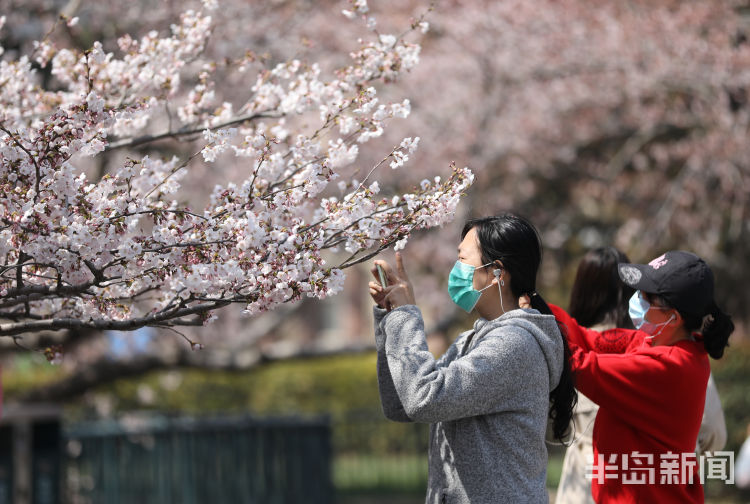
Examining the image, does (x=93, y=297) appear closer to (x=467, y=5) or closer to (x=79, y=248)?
(x=79, y=248)

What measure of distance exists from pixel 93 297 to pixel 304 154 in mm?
887

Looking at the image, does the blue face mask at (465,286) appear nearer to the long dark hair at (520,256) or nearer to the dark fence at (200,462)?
the long dark hair at (520,256)

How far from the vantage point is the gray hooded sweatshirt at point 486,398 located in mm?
2443

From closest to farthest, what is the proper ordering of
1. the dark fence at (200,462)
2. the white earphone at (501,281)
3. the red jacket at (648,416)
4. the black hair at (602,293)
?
the white earphone at (501,281) < the red jacket at (648,416) < the black hair at (602,293) < the dark fence at (200,462)

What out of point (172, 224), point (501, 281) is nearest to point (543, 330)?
point (501, 281)

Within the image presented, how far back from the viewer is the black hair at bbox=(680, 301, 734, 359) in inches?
120

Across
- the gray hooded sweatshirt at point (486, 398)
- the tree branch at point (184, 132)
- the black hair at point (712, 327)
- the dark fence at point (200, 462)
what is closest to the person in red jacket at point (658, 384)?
the black hair at point (712, 327)

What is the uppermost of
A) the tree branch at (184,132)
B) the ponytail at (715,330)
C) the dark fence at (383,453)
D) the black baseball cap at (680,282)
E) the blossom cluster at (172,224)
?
the tree branch at (184,132)

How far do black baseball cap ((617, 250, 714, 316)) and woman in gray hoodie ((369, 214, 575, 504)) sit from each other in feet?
1.43

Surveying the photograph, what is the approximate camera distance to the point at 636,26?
9.25m

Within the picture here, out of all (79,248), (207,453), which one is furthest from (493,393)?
(207,453)

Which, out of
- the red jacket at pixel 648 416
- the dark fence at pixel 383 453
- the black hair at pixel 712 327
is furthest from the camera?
the dark fence at pixel 383 453

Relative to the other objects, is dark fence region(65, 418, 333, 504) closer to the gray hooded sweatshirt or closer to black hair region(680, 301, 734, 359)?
the gray hooded sweatshirt

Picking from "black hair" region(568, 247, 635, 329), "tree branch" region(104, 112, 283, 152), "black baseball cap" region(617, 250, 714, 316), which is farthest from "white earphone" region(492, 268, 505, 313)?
"tree branch" region(104, 112, 283, 152)
